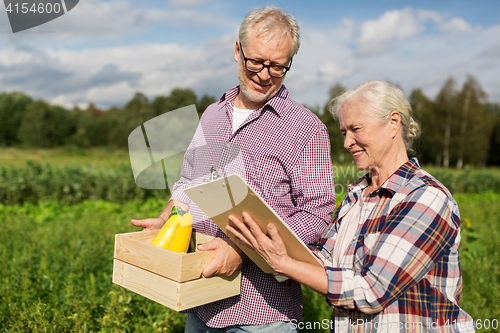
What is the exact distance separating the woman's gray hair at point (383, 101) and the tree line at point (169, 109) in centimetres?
2213

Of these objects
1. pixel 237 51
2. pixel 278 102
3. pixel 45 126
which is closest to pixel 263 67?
pixel 278 102

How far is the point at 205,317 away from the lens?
181 centimetres

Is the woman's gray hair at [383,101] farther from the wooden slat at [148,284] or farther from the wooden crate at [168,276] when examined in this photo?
the wooden slat at [148,284]

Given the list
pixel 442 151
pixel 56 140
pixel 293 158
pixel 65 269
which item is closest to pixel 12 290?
pixel 65 269

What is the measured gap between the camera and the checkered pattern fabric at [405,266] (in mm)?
1264

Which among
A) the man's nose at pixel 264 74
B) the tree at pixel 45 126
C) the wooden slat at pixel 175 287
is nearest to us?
the wooden slat at pixel 175 287

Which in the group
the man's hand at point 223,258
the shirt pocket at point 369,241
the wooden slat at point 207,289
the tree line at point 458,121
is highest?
the shirt pocket at point 369,241

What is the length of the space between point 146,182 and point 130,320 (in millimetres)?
1686

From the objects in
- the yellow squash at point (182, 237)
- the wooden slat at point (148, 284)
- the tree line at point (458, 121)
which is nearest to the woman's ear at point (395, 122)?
the yellow squash at point (182, 237)

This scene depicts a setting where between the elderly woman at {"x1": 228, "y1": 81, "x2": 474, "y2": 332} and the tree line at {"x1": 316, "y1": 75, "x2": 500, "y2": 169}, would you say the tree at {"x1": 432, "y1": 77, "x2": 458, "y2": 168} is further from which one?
the elderly woman at {"x1": 228, "y1": 81, "x2": 474, "y2": 332}

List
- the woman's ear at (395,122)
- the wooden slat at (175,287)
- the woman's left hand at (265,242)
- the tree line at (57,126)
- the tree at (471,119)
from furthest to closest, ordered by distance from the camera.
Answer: the tree line at (57,126) < the tree at (471,119) < the woman's ear at (395,122) < the wooden slat at (175,287) < the woman's left hand at (265,242)

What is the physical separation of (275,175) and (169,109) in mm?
23188

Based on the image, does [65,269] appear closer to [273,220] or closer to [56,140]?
[273,220]

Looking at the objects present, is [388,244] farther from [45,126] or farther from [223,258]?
[45,126]
